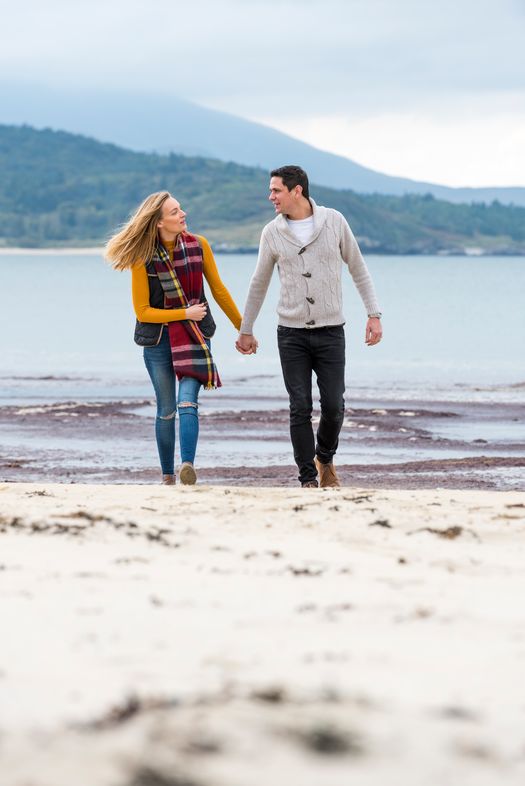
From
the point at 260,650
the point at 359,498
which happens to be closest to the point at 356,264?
the point at 359,498

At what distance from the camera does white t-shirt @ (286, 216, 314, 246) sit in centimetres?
802

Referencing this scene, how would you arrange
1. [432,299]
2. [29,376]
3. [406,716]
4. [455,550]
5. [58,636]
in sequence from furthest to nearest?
[432,299] < [29,376] < [455,550] < [58,636] < [406,716]

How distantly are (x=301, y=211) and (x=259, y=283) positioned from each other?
0.60 meters

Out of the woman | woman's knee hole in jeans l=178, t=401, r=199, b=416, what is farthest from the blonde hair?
woman's knee hole in jeans l=178, t=401, r=199, b=416

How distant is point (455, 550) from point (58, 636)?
6.76ft

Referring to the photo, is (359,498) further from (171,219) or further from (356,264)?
(171,219)

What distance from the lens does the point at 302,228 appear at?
8047mm

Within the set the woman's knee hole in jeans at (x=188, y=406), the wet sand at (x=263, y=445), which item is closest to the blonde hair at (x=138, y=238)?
→ the woman's knee hole in jeans at (x=188, y=406)

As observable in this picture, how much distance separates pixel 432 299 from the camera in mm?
90125

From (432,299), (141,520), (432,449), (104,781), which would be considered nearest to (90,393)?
(432,449)

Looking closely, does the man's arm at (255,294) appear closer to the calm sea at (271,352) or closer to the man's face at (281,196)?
the man's face at (281,196)

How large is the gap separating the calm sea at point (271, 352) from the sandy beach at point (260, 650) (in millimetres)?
17091

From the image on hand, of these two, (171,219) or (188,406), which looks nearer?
(171,219)

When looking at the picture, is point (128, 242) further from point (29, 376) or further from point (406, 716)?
point (29, 376)
